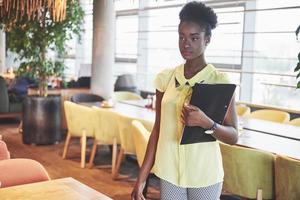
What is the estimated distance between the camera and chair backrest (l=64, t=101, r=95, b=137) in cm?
510

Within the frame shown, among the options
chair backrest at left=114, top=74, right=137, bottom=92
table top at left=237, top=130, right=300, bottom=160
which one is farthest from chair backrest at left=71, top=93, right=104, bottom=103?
table top at left=237, top=130, right=300, bottom=160

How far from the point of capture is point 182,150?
5.71 feet

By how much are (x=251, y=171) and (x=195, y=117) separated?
4.87 ft

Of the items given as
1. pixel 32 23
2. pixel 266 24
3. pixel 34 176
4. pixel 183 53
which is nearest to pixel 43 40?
pixel 32 23

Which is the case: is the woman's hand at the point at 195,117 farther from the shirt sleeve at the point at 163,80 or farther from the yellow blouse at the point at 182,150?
the shirt sleeve at the point at 163,80

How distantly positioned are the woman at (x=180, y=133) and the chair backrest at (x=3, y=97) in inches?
252

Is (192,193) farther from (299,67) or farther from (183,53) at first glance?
(299,67)

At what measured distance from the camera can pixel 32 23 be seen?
6.16 m

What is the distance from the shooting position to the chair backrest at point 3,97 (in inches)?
301

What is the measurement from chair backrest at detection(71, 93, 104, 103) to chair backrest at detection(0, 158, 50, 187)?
3811mm

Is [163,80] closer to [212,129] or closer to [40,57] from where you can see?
[212,129]

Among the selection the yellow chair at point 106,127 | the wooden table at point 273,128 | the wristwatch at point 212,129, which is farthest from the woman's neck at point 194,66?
the yellow chair at point 106,127

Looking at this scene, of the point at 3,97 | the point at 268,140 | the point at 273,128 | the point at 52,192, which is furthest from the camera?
the point at 3,97

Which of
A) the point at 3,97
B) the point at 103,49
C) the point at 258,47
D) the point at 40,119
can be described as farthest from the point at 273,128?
the point at 3,97
